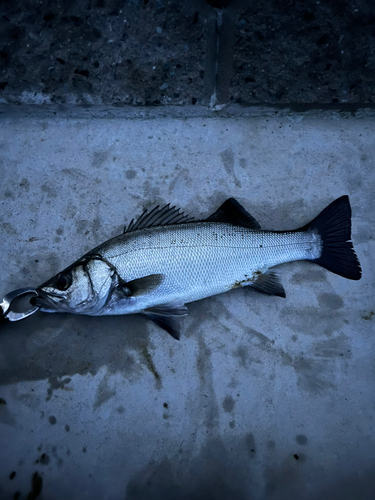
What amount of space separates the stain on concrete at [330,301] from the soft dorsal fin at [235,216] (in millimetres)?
665

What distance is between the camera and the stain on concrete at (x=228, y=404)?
6.51 ft

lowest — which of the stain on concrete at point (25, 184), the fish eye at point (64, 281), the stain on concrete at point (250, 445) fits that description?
the stain on concrete at point (250, 445)

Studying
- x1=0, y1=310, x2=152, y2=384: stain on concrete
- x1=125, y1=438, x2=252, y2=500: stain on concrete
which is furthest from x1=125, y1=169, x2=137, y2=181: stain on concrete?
x1=125, y1=438, x2=252, y2=500: stain on concrete

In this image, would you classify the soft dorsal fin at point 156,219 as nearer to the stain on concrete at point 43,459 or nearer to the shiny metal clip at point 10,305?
the shiny metal clip at point 10,305

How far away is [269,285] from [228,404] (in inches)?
31.5

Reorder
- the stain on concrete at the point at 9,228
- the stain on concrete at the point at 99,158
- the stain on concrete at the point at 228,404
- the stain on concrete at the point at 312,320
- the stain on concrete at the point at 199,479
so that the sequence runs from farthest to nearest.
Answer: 1. the stain on concrete at the point at 99,158
2. the stain on concrete at the point at 9,228
3. the stain on concrete at the point at 312,320
4. the stain on concrete at the point at 228,404
5. the stain on concrete at the point at 199,479

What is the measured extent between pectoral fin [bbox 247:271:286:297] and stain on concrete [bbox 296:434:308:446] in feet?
2.87

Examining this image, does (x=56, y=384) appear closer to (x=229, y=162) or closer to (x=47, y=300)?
(x=47, y=300)

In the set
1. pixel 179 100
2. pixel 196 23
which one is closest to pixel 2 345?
pixel 179 100

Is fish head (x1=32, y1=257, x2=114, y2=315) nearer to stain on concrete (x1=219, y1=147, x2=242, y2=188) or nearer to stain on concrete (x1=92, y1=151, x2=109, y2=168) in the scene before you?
stain on concrete (x1=92, y1=151, x2=109, y2=168)

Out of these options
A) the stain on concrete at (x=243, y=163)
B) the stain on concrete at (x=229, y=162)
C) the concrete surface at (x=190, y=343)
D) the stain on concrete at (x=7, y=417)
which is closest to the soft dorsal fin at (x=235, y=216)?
the concrete surface at (x=190, y=343)

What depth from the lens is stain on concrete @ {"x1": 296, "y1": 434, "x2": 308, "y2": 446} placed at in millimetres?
1944

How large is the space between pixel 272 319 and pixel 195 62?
192 cm

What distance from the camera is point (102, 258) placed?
194cm
